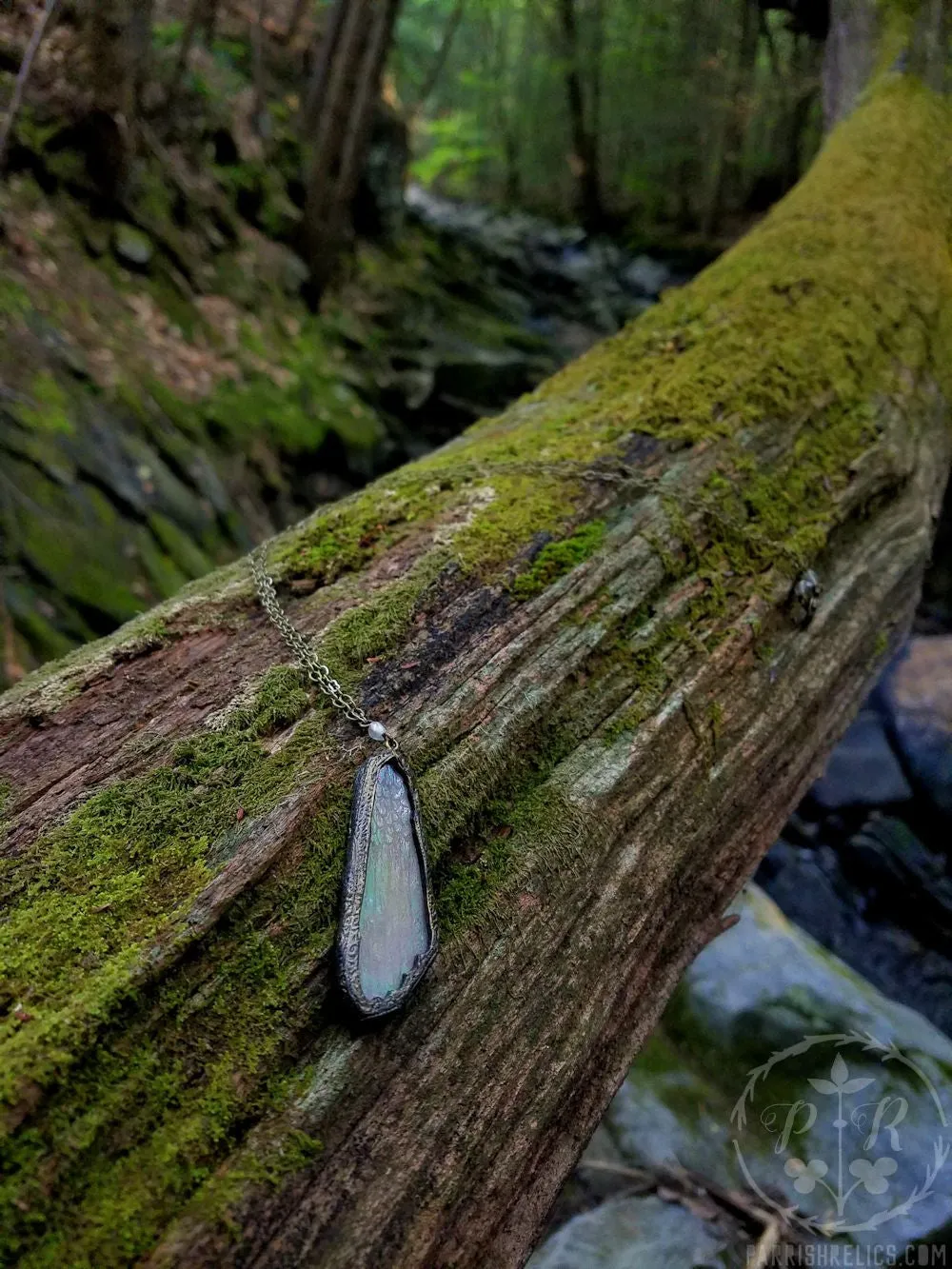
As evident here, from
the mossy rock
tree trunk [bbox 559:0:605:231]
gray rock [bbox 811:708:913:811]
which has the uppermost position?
the mossy rock

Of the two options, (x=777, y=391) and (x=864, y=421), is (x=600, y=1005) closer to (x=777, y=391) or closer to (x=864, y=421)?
(x=777, y=391)

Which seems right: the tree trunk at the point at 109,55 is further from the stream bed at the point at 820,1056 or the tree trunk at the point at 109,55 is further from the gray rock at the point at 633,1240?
the gray rock at the point at 633,1240

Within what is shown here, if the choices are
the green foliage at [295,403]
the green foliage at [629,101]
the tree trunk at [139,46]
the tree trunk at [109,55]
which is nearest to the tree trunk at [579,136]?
the green foliage at [629,101]

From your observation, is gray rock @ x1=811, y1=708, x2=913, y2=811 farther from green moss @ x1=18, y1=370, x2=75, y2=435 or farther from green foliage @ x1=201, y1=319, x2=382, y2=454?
green moss @ x1=18, y1=370, x2=75, y2=435

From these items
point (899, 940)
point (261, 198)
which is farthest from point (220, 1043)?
point (261, 198)

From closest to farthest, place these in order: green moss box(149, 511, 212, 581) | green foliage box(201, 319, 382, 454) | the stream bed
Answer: the stream bed → green moss box(149, 511, 212, 581) → green foliage box(201, 319, 382, 454)

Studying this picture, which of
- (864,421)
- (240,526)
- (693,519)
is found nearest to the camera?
(693,519)

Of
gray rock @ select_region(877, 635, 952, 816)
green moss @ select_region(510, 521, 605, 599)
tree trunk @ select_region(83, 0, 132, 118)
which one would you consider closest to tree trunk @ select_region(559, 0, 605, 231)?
tree trunk @ select_region(83, 0, 132, 118)
